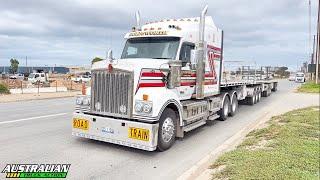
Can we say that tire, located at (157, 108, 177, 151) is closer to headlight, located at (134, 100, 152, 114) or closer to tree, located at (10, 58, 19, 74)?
headlight, located at (134, 100, 152, 114)

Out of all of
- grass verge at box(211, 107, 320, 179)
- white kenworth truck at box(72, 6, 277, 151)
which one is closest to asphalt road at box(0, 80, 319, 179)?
white kenworth truck at box(72, 6, 277, 151)

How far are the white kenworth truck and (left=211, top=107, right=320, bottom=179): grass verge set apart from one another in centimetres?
153

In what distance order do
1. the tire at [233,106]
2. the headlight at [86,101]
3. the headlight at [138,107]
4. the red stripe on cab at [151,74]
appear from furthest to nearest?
the tire at [233,106], the headlight at [86,101], the red stripe on cab at [151,74], the headlight at [138,107]

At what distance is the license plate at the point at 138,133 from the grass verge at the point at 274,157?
1.52 metres

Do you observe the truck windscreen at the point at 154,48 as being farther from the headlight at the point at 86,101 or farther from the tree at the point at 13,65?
the tree at the point at 13,65

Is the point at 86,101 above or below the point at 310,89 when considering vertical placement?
above

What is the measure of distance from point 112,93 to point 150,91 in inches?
33.8

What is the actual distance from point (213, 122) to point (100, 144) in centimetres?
550

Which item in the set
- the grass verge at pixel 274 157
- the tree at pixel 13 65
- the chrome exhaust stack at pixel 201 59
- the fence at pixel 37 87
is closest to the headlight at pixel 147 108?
the grass verge at pixel 274 157

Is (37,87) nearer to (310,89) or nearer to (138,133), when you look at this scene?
(310,89)

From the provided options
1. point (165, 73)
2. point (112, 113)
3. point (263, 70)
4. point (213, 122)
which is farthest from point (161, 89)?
point (263, 70)

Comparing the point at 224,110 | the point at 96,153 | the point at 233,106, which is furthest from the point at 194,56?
the point at 233,106

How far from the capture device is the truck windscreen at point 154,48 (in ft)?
30.6

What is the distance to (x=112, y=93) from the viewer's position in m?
7.99
